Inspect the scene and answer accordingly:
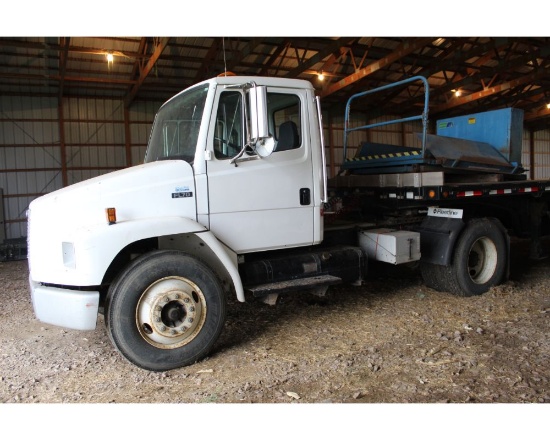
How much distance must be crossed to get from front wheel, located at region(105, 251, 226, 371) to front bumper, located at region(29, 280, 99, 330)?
15 cm

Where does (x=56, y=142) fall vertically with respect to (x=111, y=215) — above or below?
above

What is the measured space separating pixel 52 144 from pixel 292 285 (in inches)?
535

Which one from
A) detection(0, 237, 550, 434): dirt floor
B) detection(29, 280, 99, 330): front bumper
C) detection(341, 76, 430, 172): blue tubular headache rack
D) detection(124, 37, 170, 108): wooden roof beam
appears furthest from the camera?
detection(124, 37, 170, 108): wooden roof beam

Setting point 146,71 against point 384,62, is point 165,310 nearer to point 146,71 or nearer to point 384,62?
point 146,71

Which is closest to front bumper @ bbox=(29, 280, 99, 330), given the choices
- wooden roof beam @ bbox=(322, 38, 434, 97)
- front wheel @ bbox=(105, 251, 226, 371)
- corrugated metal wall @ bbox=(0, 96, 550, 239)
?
front wheel @ bbox=(105, 251, 226, 371)

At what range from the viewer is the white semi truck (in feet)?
11.9

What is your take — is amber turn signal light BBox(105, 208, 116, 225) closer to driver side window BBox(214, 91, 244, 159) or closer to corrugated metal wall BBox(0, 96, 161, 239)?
driver side window BBox(214, 91, 244, 159)

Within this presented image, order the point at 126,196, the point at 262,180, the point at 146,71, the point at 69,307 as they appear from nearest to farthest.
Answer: the point at 69,307, the point at 126,196, the point at 262,180, the point at 146,71

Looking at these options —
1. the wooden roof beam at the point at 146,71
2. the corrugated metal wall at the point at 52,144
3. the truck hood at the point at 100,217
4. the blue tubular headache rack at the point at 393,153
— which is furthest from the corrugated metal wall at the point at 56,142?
the truck hood at the point at 100,217

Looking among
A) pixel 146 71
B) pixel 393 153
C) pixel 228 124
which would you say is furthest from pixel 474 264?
pixel 146 71

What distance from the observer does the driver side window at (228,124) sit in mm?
4039

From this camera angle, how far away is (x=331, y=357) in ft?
13.0

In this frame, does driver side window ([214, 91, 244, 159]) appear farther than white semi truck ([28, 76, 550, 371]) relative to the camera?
Yes

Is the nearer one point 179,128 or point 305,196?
point 179,128
